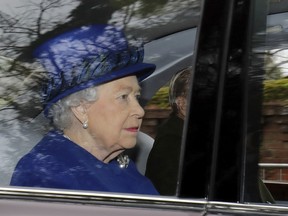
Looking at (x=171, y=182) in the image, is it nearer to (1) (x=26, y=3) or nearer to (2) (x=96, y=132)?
(2) (x=96, y=132)

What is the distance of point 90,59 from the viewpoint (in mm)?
2641

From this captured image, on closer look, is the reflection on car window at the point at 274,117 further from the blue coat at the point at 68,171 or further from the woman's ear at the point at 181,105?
the blue coat at the point at 68,171

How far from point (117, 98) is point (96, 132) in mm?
139

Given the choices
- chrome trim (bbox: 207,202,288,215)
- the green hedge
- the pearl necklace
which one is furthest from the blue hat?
chrome trim (bbox: 207,202,288,215)

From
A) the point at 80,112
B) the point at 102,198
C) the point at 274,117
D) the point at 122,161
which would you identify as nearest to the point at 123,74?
the point at 80,112

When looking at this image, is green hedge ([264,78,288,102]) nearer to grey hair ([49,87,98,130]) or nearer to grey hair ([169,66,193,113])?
grey hair ([169,66,193,113])

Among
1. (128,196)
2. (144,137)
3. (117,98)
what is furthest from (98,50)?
(128,196)

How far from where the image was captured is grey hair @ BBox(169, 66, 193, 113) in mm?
2500

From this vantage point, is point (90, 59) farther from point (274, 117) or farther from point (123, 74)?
point (274, 117)

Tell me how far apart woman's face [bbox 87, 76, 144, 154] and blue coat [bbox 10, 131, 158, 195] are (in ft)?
0.23

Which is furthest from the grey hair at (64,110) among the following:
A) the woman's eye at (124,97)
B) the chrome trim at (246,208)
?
the chrome trim at (246,208)

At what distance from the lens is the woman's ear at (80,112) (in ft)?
8.74

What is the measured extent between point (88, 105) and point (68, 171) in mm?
239

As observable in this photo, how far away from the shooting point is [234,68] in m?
2.45
